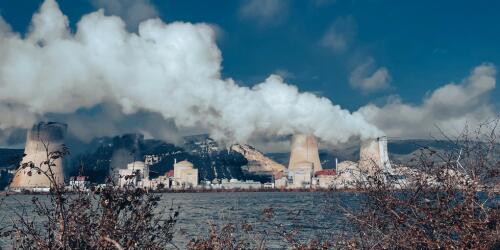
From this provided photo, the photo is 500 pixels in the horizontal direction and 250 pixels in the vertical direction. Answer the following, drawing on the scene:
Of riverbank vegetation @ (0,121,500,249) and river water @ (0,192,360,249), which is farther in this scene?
river water @ (0,192,360,249)

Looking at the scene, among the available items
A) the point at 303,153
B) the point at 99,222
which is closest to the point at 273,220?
the point at 99,222

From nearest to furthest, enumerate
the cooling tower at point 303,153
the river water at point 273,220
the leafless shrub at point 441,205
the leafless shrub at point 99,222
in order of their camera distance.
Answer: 1. the leafless shrub at point 441,205
2. the leafless shrub at point 99,222
3. the river water at point 273,220
4. the cooling tower at point 303,153

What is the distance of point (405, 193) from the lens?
7.98 meters

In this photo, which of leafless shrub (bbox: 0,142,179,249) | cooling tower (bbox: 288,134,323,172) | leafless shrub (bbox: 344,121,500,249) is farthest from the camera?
cooling tower (bbox: 288,134,323,172)

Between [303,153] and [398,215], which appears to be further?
[303,153]

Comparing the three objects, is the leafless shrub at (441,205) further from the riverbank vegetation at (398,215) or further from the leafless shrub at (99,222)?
the leafless shrub at (99,222)

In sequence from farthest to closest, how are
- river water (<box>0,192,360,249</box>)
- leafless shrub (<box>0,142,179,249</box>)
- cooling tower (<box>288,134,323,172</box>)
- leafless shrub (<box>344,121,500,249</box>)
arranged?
cooling tower (<box>288,134,323,172</box>) < river water (<box>0,192,360,249</box>) < leafless shrub (<box>0,142,179,249</box>) < leafless shrub (<box>344,121,500,249</box>)

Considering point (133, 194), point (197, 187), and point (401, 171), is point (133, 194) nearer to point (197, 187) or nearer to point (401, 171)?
point (401, 171)

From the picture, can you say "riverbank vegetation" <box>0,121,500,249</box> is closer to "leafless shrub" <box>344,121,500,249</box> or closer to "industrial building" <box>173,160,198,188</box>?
"leafless shrub" <box>344,121,500,249</box>

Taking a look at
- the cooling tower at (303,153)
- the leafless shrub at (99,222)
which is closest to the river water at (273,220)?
the leafless shrub at (99,222)

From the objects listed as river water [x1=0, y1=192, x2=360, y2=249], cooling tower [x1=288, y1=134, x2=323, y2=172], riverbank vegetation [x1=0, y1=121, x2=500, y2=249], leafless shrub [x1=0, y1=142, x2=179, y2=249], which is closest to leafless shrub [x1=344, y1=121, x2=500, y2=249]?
riverbank vegetation [x1=0, y1=121, x2=500, y2=249]

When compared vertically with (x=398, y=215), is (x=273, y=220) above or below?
below

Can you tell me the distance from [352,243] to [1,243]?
54.1 ft

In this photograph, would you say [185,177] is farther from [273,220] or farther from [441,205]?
[441,205]
